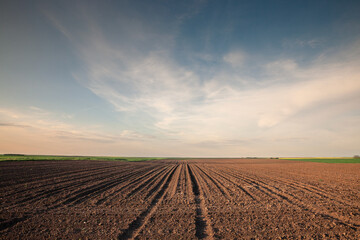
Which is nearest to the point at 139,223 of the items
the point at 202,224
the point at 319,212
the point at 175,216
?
the point at 175,216

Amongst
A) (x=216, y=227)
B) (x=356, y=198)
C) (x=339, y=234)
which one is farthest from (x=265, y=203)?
(x=356, y=198)

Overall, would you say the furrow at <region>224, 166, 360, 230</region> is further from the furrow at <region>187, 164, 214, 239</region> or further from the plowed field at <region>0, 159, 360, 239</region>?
the furrow at <region>187, 164, 214, 239</region>

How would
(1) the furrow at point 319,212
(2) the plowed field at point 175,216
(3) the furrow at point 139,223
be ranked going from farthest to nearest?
(1) the furrow at point 319,212, (2) the plowed field at point 175,216, (3) the furrow at point 139,223

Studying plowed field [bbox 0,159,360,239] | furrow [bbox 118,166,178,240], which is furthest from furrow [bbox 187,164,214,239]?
furrow [bbox 118,166,178,240]

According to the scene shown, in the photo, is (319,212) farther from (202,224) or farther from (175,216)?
(175,216)

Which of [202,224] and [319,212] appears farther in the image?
[319,212]

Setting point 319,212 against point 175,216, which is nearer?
point 175,216

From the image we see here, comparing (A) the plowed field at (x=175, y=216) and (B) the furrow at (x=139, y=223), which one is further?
(A) the plowed field at (x=175, y=216)

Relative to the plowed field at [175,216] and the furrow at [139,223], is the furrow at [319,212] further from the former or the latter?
the furrow at [139,223]

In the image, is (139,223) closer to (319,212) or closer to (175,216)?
(175,216)

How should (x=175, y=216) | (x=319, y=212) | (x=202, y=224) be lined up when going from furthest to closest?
(x=319, y=212)
(x=175, y=216)
(x=202, y=224)

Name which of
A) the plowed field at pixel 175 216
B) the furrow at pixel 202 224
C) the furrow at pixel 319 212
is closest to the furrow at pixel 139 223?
the plowed field at pixel 175 216

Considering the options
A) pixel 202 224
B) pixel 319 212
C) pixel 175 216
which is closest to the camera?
pixel 202 224

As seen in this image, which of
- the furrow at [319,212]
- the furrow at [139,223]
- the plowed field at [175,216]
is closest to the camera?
the furrow at [139,223]
